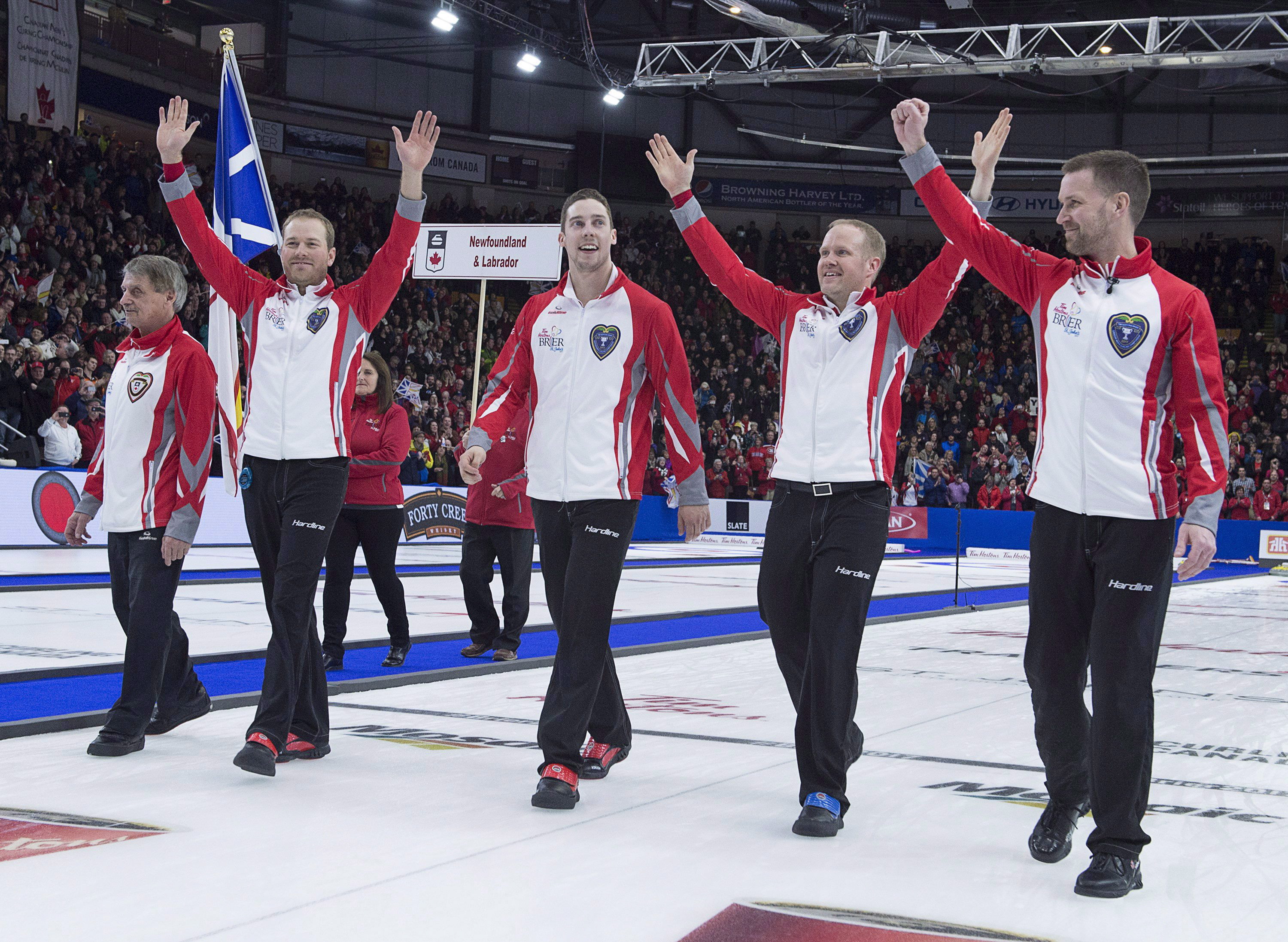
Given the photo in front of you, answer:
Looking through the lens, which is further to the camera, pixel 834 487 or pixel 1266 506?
pixel 1266 506

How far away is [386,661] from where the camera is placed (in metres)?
7.25

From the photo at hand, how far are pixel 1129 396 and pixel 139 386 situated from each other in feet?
11.7

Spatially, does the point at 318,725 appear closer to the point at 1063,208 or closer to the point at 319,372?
the point at 319,372

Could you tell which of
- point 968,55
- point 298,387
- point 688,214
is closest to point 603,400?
point 688,214

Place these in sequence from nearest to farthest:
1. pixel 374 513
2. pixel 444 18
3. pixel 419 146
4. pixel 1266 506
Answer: pixel 419 146
pixel 374 513
pixel 444 18
pixel 1266 506

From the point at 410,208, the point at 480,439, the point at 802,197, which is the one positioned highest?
the point at 802,197

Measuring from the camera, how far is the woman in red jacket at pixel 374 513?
7180mm

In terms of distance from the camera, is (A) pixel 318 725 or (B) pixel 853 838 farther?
(A) pixel 318 725

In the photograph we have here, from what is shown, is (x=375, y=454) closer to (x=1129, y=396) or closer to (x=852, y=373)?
(x=852, y=373)

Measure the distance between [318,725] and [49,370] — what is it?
515 inches

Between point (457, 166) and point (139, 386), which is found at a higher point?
point (457, 166)

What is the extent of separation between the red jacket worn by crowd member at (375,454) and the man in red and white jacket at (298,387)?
2358mm

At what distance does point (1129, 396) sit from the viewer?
3.55 m

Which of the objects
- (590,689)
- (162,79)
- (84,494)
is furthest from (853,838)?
(162,79)
